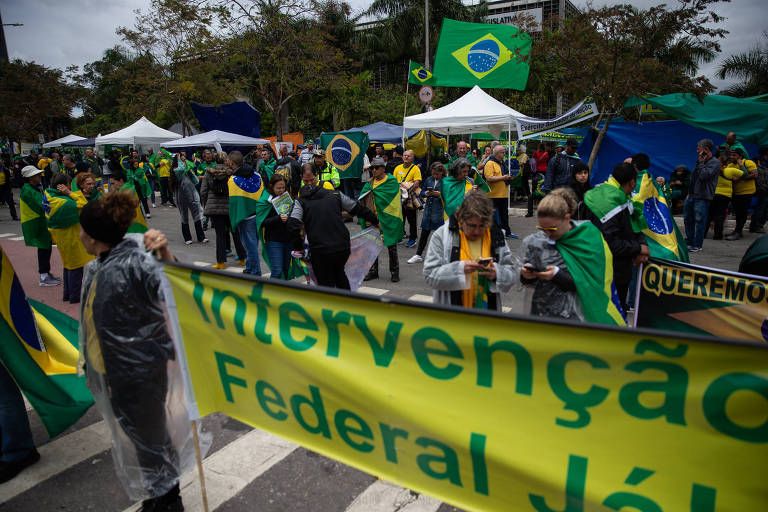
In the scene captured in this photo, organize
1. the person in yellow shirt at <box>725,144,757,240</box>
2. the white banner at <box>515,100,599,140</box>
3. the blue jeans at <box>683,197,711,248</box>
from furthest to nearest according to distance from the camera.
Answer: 1. the white banner at <box>515,100,599,140</box>
2. the person in yellow shirt at <box>725,144,757,240</box>
3. the blue jeans at <box>683,197,711,248</box>

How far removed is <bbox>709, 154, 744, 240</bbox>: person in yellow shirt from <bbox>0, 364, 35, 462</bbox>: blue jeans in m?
10.6

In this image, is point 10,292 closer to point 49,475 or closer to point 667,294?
point 49,475

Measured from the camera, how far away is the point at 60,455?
3.41 meters

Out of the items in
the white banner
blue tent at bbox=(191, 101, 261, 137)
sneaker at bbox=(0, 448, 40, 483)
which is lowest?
sneaker at bbox=(0, 448, 40, 483)

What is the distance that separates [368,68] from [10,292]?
34.7 metres

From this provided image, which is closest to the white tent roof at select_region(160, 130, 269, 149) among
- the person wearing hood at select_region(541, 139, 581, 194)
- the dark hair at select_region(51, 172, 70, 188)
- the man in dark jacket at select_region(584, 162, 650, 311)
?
the dark hair at select_region(51, 172, 70, 188)

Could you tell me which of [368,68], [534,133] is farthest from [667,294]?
[368,68]

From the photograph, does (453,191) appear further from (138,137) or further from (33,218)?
(138,137)

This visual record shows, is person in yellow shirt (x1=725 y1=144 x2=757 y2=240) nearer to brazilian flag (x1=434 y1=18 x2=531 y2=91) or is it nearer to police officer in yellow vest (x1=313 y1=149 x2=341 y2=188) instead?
brazilian flag (x1=434 y1=18 x2=531 y2=91)

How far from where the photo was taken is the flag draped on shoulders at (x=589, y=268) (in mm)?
3088

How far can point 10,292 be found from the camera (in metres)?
3.16

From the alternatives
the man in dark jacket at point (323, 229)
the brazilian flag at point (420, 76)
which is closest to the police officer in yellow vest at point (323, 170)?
the man in dark jacket at point (323, 229)

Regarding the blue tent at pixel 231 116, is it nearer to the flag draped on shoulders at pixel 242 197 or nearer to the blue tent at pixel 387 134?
the blue tent at pixel 387 134

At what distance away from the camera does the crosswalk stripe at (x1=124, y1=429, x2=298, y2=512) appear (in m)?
2.93
